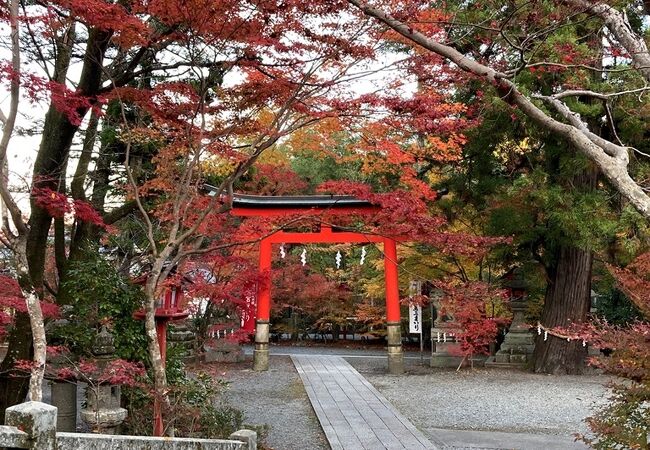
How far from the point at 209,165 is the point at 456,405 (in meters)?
7.10

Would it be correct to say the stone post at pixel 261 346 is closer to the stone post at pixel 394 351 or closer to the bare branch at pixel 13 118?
the stone post at pixel 394 351

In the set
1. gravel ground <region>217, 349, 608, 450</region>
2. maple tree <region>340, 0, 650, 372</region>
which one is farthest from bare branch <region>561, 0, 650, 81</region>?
gravel ground <region>217, 349, 608, 450</region>

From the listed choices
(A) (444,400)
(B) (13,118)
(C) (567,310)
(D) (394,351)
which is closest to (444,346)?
(D) (394,351)

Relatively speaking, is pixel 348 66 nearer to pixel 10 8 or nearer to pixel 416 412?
pixel 10 8

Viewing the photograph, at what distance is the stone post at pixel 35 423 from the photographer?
8.96 ft

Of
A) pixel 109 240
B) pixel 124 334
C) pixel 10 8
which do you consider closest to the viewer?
pixel 10 8

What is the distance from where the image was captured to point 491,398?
10.5 metres

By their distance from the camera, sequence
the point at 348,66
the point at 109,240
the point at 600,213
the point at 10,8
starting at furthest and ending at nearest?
1. the point at 600,213
2. the point at 109,240
3. the point at 348,66
4. the point at 10,8

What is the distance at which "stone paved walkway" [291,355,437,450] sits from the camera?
22.5 feet

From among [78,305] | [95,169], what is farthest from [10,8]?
[95,169]

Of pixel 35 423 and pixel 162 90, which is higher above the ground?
pixel 162 90

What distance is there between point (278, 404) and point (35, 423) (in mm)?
7323

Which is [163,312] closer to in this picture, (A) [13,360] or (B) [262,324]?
(A) [13,360]

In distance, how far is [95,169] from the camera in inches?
423
